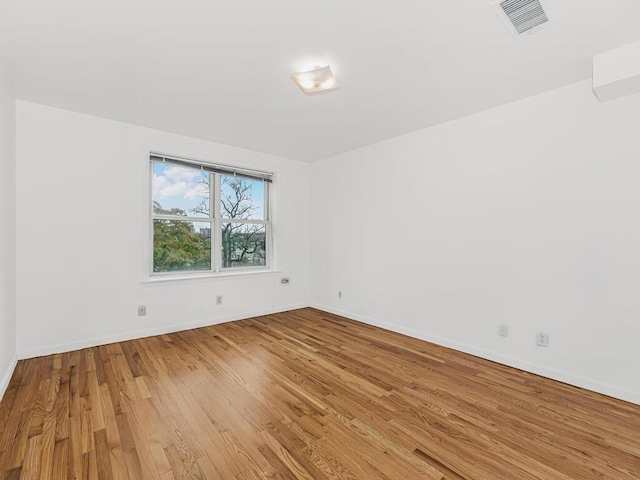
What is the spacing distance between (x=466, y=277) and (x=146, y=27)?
11.1 ft

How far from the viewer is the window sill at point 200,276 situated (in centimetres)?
349

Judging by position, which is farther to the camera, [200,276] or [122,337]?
[200,276]

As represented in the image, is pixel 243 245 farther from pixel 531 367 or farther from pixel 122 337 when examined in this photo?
pixel 531 367

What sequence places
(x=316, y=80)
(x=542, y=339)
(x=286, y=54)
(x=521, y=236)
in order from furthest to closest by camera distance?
(x=521, y=236) → (x=542, y=339) → (x=316, y=80) → (x=286, y=54)

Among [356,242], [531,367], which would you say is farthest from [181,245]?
[531,367]

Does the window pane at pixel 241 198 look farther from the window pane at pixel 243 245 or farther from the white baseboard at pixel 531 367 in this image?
the white baseboard at pixel 531 367

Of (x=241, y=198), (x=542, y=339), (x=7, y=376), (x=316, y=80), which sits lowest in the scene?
(x=7, y=376)

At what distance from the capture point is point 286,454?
1587 millimetres

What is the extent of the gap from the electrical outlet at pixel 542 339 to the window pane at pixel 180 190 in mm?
3985

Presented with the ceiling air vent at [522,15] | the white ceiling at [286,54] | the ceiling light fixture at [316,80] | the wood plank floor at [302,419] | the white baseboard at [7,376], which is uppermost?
the white ceiling at [286,54]

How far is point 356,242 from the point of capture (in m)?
4.27

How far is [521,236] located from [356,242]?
6.75 ft

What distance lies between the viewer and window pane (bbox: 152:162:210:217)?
12.0 ft

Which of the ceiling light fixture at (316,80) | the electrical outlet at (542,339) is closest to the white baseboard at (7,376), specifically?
the ceiling light fixture at (316,80)
